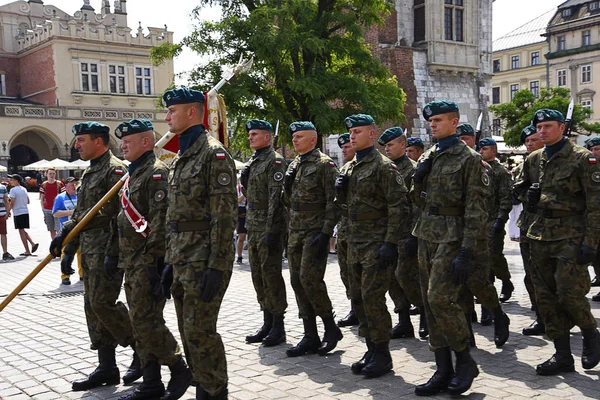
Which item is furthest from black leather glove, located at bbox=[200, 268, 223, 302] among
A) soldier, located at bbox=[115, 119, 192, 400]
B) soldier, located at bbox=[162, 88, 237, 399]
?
soldier, located at bbox=[115, 119, 192, 400]

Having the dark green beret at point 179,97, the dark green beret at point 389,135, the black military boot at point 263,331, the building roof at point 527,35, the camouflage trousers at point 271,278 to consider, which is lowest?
the black military boot at point 263,331

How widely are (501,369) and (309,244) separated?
216cm

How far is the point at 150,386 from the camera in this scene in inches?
209

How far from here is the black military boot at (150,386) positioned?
208 inches

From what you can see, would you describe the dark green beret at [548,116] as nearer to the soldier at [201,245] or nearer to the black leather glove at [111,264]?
the soldier at [201,245]

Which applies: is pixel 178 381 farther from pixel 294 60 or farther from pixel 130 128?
pixel 294 60

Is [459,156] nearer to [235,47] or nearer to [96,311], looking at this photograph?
[96,311]

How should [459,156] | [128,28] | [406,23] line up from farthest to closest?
[128,28] < [406,23] < [459,156]

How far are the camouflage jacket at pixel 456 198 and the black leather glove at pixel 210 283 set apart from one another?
1839 millimetres

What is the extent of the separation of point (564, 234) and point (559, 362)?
1.12m

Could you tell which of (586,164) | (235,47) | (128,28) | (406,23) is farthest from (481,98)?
(128,28)

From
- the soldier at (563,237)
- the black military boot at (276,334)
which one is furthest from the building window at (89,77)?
the soldier at (563,237)

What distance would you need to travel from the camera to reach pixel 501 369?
5867 mm

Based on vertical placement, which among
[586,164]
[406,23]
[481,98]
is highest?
[406,23]
